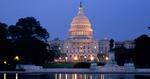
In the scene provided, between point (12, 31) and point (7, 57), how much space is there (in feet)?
36.2

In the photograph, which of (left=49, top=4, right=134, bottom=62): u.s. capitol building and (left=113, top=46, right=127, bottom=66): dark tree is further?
(left=49, top=4, right=134, bottom=62): u.s. capitol building

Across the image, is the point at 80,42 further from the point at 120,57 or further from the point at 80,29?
the point at 120,57

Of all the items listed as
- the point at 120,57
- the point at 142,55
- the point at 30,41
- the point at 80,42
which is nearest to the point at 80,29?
the point at 80,42

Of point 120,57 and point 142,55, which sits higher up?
point 142,55

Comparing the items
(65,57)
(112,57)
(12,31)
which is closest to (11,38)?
(12,31)

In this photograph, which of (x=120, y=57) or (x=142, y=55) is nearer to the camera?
(x=142, y=55)

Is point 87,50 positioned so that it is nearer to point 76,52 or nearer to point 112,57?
point 76,52

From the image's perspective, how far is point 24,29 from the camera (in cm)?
9938

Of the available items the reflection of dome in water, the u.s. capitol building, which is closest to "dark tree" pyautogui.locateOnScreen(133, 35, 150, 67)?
the u.s. capitol building

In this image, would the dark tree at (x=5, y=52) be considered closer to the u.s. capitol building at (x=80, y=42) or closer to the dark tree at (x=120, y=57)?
the dark tree at (x=120, y=57)

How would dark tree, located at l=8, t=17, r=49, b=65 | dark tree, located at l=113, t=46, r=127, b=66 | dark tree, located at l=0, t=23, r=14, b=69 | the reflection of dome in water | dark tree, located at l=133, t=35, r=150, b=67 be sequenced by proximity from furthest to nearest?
the reflection of dome in water
dark tree, located at l=113, t=46, r=127, b=66
dark tree, located at l=133, t=35, r=150, b=67
dark tree, located at l=8, t=17, r=49, b=65
dark tree, located at l=0, t=23, r=14, b=69

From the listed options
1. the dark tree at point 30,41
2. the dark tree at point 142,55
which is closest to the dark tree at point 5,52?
the dark tree at point 30,41

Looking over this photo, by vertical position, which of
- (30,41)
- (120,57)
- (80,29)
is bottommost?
(120,57)

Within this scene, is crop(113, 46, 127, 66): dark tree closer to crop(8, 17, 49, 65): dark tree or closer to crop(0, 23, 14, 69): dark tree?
crop(8, 17, 49, 65): dark tree
